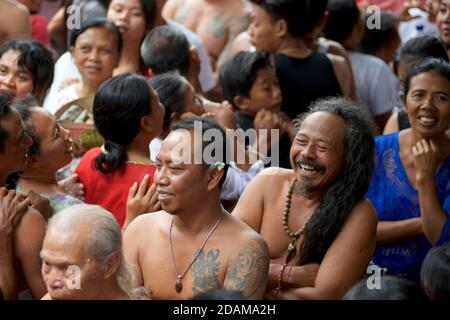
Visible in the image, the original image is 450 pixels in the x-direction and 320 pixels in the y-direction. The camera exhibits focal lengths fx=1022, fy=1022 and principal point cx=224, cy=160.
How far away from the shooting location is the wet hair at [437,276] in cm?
339

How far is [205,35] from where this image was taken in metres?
7.13

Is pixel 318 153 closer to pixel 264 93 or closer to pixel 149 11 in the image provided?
pixel 264 93

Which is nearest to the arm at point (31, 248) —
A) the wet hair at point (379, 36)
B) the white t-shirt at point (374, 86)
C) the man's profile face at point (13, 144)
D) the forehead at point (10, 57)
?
the man's profile face at point (13, 144)

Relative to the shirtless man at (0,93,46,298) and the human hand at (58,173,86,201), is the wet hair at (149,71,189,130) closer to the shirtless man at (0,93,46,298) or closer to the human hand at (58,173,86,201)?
the human hand at (58,173,86,201)

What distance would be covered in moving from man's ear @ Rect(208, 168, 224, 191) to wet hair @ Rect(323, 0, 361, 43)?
9.22 feet

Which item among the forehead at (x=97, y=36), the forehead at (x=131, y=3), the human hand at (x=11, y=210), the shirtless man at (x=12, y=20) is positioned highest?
the forehead at (x=131, y=3)

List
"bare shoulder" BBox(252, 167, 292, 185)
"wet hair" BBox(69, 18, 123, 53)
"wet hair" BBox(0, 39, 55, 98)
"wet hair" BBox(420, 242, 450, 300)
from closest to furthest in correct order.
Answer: "wet hair" BBox(420, 242, 450, 300) < "bare shoulder" BBox(252, 167, 292, 185) < "wet hair" BBox(0, 39, 55, 98) < "wet hair" BBox(69, 18, 123, 53)

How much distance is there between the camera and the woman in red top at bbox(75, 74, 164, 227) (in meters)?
4.49

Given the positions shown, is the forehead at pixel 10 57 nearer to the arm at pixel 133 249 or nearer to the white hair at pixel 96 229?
the arm at pixel 133 249

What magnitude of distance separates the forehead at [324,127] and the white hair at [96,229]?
1044 millimetres

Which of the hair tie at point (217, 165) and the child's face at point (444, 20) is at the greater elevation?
the child's face at point (444, 20)

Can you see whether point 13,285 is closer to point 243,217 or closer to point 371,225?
point 243,217

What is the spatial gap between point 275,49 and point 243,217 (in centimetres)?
183

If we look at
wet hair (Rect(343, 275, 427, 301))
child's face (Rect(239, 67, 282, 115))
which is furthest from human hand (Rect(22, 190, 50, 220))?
child's face (Rect(239, 67, 282, 115))
